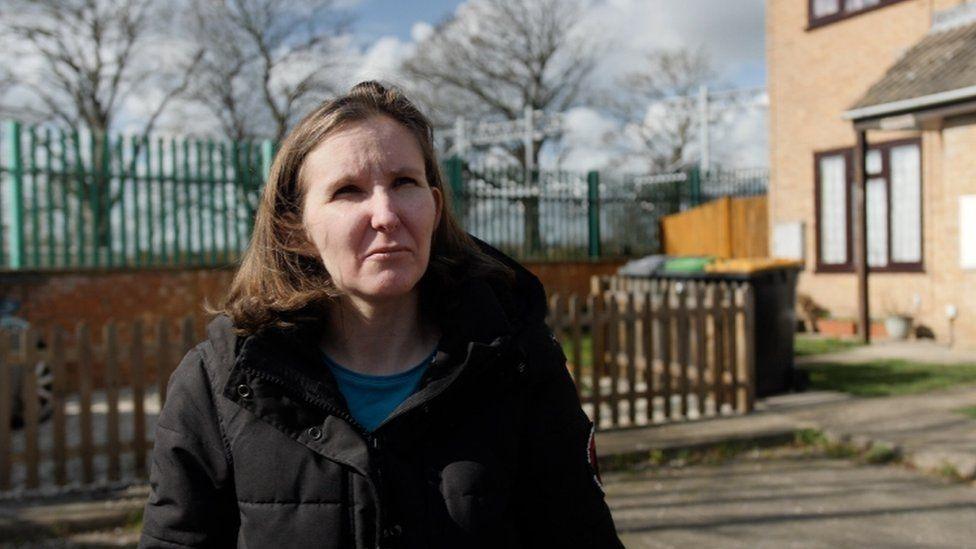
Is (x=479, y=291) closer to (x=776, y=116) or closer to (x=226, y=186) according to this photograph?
(x=226, y=186)

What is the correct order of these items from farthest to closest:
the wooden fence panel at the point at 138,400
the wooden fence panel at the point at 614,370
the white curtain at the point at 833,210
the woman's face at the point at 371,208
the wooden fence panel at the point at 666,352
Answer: the white curtain at the point at 833,210 → the wooden fence panel at the point at 666,352 → the wooden fence panel at the point at 614,370 → the wooden fence panel at the point at 138,400 → the woman's face at the point at 371,208

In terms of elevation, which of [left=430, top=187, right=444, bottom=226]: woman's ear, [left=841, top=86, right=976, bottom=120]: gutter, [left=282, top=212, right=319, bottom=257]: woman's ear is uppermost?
[left=841, top=86, right=976, bottom=120]: gutter

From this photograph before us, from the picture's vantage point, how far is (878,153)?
14.3 meters

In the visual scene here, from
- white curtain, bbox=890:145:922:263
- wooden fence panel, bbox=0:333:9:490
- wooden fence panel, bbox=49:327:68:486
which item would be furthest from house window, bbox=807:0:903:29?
wooden fence panel, bbox=0:333:9:490

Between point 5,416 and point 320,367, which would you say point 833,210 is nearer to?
point 5,416

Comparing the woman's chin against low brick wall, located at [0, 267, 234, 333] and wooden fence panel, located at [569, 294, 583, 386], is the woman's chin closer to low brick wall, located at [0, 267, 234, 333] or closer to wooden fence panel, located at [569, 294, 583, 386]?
wooden fence panel, located at [569, 294, 583, 386]

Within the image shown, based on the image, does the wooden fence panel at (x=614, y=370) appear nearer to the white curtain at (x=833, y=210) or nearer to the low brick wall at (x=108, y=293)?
the low brick wall at (x=108, y=293)

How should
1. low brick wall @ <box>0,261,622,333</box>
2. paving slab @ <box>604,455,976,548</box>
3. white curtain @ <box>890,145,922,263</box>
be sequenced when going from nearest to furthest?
paving slab @ <box>604,455,976,548</box>
low brick wall @ <box>0,261,622,333</box>
white curtain @ <box>890,145,922,263</box>

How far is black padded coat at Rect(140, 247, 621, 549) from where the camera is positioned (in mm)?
1595

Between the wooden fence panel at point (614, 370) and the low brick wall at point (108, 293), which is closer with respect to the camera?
the wooden fence panel at point (614, 370)

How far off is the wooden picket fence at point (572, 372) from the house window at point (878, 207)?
6861 millimetres

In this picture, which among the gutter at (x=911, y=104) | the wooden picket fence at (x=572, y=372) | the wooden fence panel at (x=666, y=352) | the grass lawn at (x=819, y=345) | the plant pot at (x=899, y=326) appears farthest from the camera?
the plant pot at (x=899, y=326)

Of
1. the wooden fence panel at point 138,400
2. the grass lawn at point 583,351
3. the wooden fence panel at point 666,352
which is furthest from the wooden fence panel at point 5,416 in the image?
the grass lawn at point 583,351

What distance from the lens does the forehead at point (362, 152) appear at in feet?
5.66
